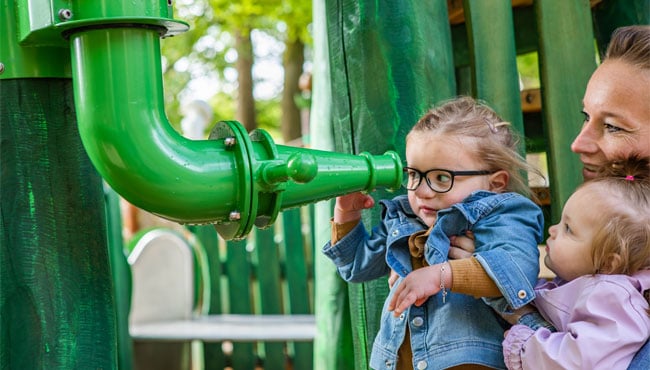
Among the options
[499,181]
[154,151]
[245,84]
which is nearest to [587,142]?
[499,181]

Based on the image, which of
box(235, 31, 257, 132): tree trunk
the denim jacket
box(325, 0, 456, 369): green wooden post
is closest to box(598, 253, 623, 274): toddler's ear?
the denim jacket

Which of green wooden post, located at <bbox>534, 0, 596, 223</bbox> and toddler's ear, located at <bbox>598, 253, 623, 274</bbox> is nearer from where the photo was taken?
toddler's ear, located at <bbox>598, 253, 623, 274</bbox>

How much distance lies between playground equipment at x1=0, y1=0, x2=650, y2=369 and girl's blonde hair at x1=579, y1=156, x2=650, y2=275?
1.23 feet

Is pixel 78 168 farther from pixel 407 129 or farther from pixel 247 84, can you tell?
pixel 247 84

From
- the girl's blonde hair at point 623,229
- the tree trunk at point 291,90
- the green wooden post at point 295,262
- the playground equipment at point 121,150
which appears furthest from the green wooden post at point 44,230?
the tree trunk at point 291,90

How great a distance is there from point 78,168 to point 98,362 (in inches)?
13.1

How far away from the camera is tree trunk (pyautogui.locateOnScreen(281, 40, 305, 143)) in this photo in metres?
11.6

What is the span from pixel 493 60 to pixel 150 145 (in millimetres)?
1206

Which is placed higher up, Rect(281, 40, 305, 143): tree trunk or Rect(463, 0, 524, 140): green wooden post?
Rect(281, 40, 305, 143): tree trunk

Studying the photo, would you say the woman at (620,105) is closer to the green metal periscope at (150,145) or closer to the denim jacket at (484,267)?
the denim jacket at (484,267)

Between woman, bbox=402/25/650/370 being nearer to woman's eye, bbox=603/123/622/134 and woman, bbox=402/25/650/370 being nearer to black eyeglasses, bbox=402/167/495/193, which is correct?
woman's eye, bbox=603/123/622/134

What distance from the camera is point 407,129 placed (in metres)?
2.12

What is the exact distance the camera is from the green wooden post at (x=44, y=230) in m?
1.58

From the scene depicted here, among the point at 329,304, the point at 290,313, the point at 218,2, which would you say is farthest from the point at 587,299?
the point at 218,2
